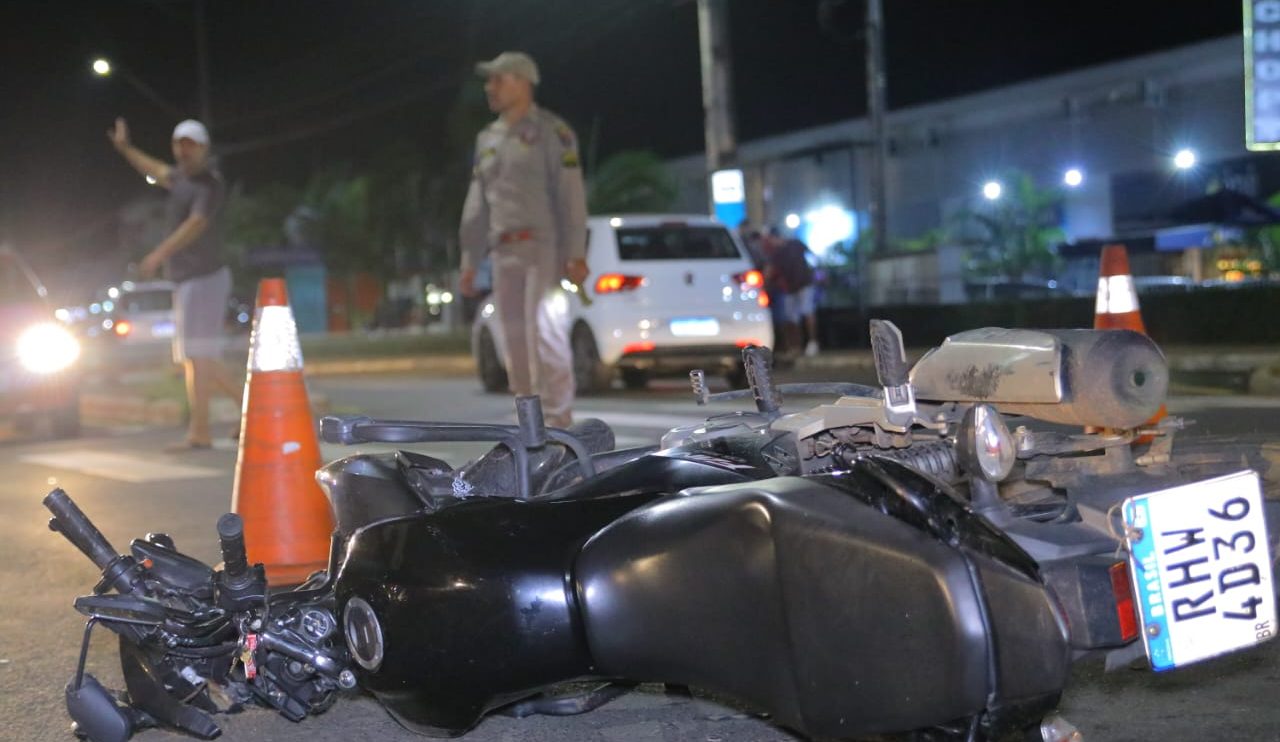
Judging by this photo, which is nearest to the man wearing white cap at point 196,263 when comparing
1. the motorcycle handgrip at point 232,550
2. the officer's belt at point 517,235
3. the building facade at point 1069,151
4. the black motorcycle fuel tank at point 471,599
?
the officer's belt at point 517,235

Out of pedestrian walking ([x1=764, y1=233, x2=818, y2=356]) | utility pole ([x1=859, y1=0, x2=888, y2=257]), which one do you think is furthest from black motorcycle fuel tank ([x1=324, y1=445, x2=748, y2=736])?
utility pole ([x1=859, y1=0, x2=888, y2=257])

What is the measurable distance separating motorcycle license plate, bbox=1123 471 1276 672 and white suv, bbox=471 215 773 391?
387 inches

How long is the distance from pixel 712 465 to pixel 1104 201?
3766 centimetres

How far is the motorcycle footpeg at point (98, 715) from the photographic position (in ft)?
11.6

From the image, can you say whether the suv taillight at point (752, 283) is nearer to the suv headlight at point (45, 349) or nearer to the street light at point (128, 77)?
the suv headlight at point (45, 349)

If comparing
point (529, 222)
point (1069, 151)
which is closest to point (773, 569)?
point (529, 222)

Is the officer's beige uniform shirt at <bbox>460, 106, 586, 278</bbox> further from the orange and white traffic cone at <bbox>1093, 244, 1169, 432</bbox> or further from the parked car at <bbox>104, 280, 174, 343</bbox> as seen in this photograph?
the parked car at <bbox>104, 280, 174, 343</bbox>

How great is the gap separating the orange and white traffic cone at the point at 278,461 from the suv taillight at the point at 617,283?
24.0 ft

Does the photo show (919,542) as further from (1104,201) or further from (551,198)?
(1104,201)

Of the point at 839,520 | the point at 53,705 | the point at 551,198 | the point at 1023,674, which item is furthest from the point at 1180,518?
the point at 551,198

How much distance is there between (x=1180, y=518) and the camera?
2.63 m

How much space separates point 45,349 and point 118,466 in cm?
331

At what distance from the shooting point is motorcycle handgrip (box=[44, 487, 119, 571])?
3617 millimetres

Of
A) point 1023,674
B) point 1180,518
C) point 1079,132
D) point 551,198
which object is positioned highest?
point 1079,132
